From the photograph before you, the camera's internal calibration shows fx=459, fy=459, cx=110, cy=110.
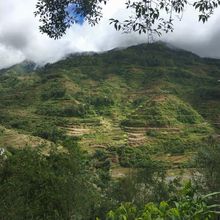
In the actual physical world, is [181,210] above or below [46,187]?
above

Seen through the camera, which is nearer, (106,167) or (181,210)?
(181,210)

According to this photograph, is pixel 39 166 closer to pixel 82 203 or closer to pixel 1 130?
pixel 82 203

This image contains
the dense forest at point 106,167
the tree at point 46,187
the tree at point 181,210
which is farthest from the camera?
the tree at point 46,187

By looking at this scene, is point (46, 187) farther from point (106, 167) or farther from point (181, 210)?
point (106, 167)

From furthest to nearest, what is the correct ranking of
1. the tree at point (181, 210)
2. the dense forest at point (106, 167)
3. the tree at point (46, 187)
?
1. the tree at point (46, 187)
2. the dense forest at point (106, 167)
3. the tree at point (181, 210)

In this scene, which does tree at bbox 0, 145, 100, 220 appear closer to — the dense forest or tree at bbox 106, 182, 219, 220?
the dense forest

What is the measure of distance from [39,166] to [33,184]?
1855 mm

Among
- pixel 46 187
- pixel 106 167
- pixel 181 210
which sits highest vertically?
pixel 181 210

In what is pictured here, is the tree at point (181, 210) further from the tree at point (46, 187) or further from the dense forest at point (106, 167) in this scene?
the tree at point (46, 187)

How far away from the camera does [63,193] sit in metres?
39.1

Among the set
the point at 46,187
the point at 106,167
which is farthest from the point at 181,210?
the point at 106,167

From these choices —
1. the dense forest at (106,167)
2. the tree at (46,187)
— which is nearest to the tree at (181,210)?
the dense forest at (106,167)

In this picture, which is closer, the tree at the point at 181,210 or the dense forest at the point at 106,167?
the tree at the point at 181,210

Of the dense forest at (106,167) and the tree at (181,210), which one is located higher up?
the tree at (181,210)
